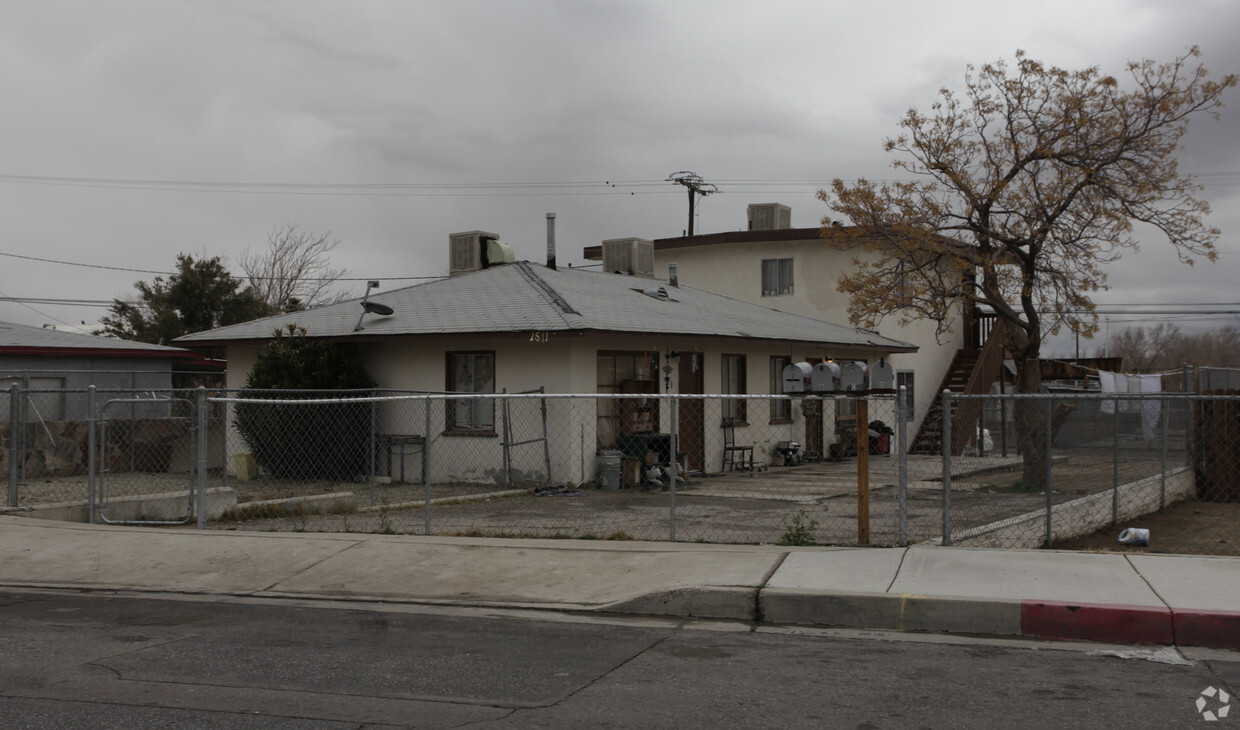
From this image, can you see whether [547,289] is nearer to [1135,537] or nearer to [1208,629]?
[1135,537]

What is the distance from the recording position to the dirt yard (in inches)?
454

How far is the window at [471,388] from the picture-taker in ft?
61.6

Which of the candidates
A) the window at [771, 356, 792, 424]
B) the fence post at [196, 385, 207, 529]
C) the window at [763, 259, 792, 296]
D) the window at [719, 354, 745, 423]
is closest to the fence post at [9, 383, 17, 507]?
the fence post at [196, 385, 207, 529]

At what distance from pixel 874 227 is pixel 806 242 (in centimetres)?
1021

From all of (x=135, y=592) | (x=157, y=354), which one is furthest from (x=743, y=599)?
(x=157, y=354)

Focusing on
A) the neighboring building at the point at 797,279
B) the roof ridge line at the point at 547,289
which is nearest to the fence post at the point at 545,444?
the roof ridge line at the point at 547,289

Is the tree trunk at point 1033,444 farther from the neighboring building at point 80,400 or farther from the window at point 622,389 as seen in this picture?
the neighboring building at point 80,400

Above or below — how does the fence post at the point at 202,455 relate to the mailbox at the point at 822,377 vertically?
below

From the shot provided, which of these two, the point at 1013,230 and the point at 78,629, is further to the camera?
the point at 1013,230

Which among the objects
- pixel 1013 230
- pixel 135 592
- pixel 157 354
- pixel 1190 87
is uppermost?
pixel 1190 87

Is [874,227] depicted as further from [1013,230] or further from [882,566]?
[882,566]

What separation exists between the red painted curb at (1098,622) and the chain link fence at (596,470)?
2.29 m

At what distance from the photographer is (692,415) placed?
20453 millimetres

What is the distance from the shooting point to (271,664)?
6.44m
